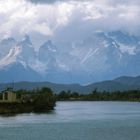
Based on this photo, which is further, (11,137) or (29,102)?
(29,102)

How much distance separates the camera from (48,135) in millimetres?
91688

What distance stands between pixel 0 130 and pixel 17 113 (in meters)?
60.6

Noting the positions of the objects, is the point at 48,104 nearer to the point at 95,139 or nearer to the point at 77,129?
the point at 77,129

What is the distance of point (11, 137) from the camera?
290 ft

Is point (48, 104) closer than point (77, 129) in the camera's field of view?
No

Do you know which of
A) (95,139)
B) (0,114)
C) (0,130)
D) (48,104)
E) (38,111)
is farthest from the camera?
(48,104)

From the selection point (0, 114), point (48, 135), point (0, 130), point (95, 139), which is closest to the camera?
point (95, 139)

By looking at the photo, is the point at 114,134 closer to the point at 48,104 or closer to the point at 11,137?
the point at 11,137

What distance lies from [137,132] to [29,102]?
85.7 meters

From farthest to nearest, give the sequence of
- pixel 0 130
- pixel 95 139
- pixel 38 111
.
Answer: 1. pixel 38 111
2. pixel 0 130
3. pixel 95 139

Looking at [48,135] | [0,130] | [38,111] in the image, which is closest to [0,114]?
[38,111]

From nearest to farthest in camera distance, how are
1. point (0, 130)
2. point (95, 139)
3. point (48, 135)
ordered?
1. point (95, 139)
2. point (48, 135)
3. point (0, 130)

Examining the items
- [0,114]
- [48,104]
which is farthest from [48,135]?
[48,104]

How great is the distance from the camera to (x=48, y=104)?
18538 centimetres
